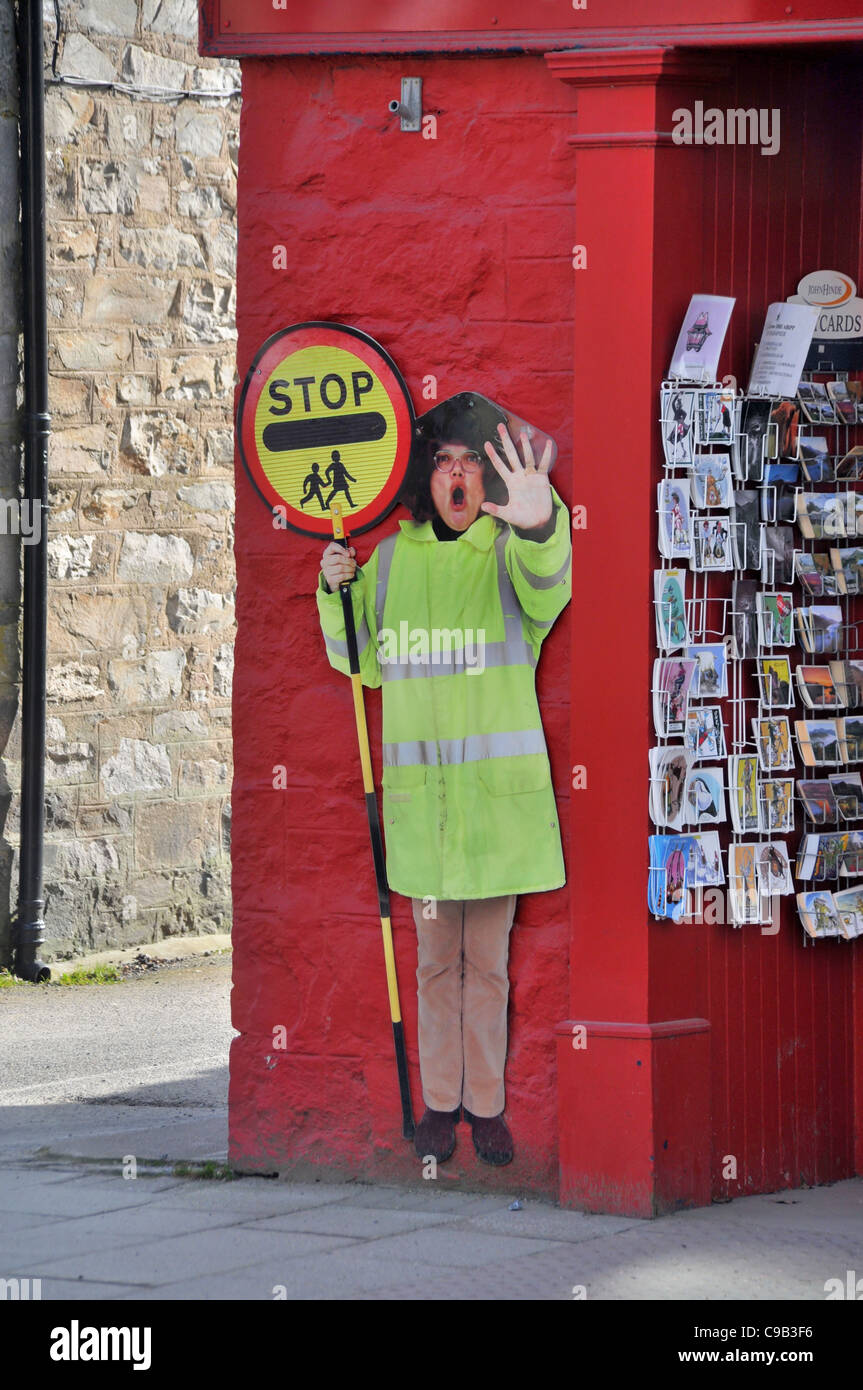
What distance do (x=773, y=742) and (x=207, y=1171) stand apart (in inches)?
82.0

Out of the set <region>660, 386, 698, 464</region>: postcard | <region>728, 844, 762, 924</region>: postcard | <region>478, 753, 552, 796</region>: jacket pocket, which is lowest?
<region>728, 844, 762, 924</region>: postcard

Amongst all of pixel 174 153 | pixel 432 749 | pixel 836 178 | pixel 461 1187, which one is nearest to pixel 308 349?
pixel 432 749

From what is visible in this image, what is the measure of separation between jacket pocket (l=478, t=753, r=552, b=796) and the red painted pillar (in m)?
0.10

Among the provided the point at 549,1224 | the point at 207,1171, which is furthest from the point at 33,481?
the point at 549,1224

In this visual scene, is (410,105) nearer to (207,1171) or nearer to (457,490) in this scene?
(457,490)

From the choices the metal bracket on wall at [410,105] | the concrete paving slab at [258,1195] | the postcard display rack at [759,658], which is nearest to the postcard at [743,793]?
the postcard display rack at [759,658]

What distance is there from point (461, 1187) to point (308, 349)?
2404 millimetres

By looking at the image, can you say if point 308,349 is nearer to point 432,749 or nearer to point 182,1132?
point 432,749

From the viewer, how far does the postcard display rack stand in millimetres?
5355

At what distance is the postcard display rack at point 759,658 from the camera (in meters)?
5.36

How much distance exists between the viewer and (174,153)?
32.2 feet

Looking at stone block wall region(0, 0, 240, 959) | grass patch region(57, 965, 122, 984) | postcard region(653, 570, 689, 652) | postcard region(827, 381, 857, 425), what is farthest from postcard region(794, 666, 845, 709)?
grass patch region(57, 965, 122, 984)

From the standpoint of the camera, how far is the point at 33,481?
30.2 feet

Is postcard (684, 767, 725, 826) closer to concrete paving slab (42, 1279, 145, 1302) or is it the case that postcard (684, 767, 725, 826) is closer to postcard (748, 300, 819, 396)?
postcard (748, 300, 819, 396)
